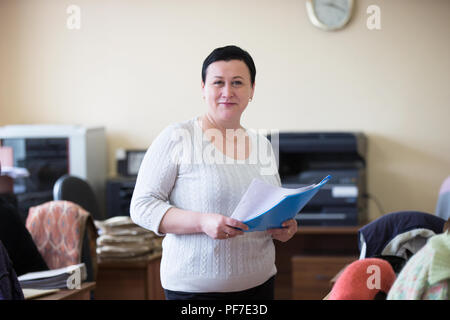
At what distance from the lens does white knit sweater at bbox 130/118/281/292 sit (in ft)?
4.69

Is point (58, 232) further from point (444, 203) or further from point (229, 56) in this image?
point (444, 203)

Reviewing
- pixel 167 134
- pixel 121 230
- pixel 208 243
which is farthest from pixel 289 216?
pixel 121 230

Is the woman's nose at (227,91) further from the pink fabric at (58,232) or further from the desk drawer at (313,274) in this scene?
the desk drawer at (313,274)

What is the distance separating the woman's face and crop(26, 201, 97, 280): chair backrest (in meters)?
1.31

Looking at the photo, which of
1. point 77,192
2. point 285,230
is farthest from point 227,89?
point 77,192

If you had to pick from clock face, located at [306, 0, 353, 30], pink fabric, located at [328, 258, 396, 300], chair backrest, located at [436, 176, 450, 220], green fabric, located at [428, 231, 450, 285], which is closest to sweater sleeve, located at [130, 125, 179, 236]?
pink fabric, located at [328, 258, 396, 300]

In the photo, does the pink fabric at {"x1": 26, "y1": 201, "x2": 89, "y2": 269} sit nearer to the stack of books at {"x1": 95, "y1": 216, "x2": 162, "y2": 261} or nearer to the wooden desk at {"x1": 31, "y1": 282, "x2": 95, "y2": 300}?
the wooden desk at {"x1": 31, "y1": 282, "x2": 95, "y2": 300}

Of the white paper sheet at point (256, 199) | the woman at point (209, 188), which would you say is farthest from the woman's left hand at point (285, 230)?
the white paper sheet at point (256, 199)

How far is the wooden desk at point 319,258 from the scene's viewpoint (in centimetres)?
320

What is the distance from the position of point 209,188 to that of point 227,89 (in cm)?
24

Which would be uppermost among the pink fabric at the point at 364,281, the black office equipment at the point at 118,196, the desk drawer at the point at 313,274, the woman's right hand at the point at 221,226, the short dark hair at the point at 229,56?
the short dark hair at the point at 229,56

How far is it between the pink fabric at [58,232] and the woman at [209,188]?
110 cm
